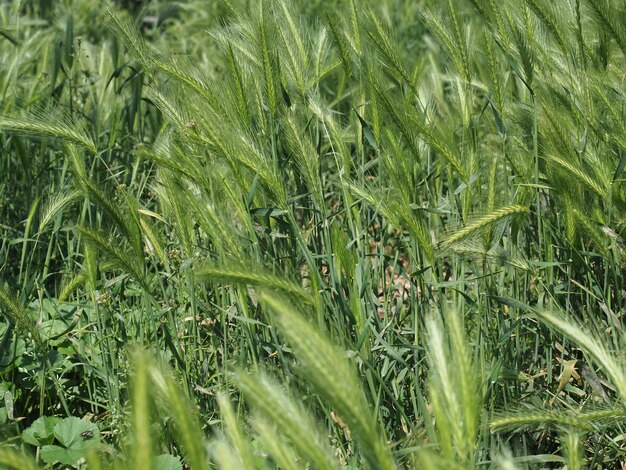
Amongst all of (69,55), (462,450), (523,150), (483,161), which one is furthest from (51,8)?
(462,450)

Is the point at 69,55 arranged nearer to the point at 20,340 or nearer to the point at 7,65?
the point at 7,65

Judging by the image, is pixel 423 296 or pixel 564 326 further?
pixel 423 296

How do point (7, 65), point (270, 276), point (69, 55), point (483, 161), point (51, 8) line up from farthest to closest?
point (51, 8) < point (7, 65) < point (69, 55) < point (483, 161) < point (270, 276)

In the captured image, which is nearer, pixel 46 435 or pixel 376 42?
pixel 46 435

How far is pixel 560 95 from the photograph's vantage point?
2234 mm

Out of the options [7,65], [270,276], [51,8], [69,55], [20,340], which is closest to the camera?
[270,276]

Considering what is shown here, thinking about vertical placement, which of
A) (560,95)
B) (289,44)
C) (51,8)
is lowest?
(51,8)

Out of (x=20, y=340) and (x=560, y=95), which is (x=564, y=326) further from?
(x=20, y=340)

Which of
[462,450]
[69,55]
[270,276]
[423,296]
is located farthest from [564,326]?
[69,55]

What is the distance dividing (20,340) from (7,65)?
1437 millimetres

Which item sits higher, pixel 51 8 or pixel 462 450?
pixel 462 450

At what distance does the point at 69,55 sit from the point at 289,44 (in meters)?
1.12

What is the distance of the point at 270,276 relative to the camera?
62.3 inches

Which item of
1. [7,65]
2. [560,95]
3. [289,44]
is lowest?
[7,65]
